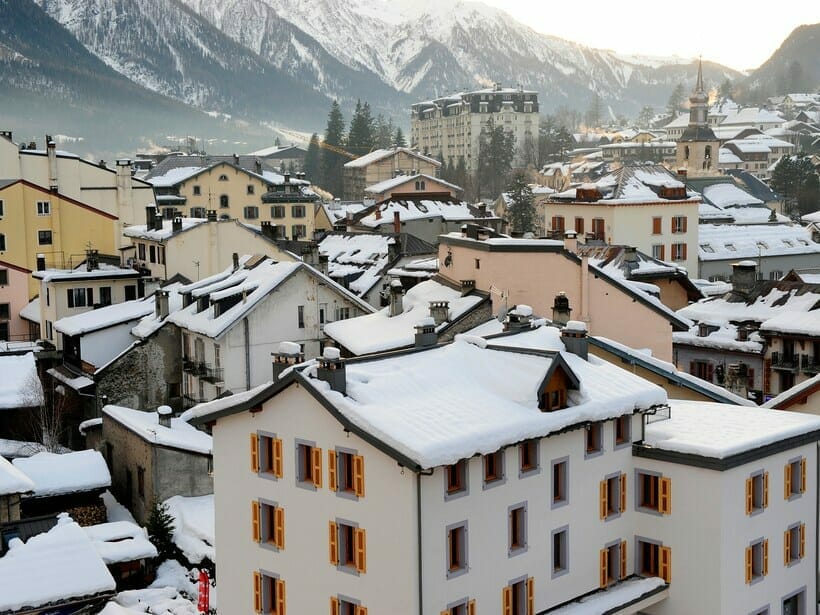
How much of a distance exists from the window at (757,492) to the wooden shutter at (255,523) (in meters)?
12.3

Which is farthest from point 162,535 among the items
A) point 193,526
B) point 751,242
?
point 751,242

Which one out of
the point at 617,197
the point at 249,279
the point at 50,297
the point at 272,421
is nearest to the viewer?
the point at 272,421

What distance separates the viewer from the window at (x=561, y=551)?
30.6 m

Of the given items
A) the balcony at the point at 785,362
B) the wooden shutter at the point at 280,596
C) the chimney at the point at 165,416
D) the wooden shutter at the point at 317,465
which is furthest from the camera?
the chimney at the point at 165,416

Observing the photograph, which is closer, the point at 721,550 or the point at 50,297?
the point at 721,550

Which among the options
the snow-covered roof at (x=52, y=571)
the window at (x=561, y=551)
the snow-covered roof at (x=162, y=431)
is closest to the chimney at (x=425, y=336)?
the window at (x=561, y=551)

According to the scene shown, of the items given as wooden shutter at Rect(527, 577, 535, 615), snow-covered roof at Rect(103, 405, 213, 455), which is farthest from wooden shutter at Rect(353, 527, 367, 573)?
snow-covered roof at Rect(103, 405, 213, 455)

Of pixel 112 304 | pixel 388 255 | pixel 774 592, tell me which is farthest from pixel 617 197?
pixel 774 592

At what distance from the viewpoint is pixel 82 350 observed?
59.8 m

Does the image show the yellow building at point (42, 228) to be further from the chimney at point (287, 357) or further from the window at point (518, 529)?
the window at point (518, 529)

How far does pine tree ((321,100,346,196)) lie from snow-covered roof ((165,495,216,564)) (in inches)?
5647

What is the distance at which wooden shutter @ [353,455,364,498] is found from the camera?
1096 inches

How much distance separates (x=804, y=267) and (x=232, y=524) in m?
71.7

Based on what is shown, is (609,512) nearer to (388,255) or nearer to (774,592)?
(774,592)
